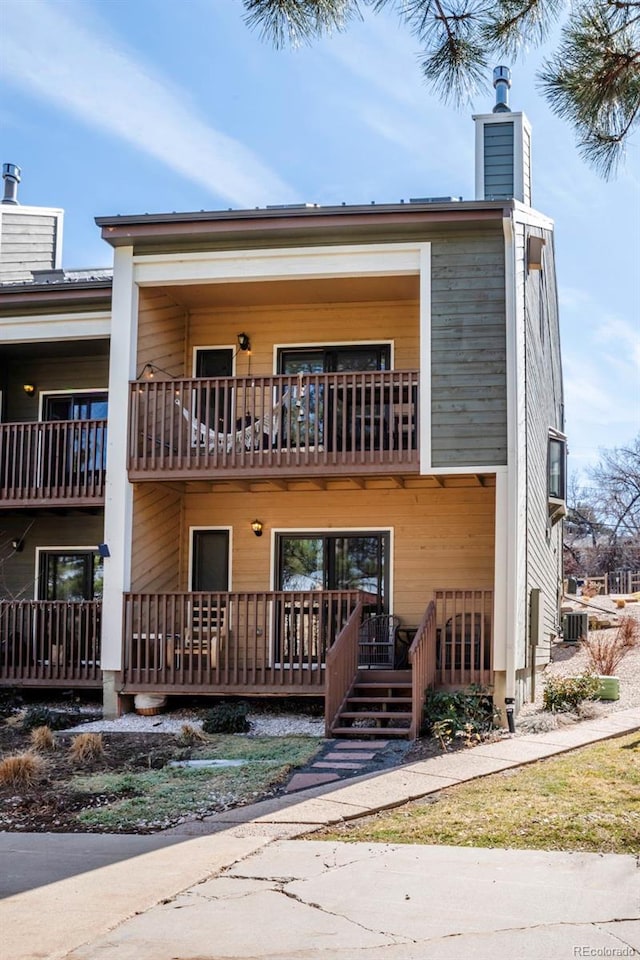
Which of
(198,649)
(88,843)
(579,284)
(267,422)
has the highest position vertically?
(579,284)

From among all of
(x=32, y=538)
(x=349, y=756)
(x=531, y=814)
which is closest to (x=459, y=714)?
(x=349, y=756)

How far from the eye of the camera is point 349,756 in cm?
971

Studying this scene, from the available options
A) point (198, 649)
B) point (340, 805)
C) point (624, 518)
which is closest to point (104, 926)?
point (340, 805)

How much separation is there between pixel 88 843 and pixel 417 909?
2.75 m

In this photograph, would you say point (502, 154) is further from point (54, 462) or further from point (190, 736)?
point (190, 736)

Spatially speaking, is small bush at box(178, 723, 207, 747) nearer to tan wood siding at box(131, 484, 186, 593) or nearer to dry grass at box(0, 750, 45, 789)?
dry grass at box(0, 750, 45, 789)

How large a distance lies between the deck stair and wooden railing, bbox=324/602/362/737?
0.10 m

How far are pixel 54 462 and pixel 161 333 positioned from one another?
8.06ft

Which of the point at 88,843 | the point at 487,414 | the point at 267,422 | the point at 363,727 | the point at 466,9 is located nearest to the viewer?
the point at 88,843

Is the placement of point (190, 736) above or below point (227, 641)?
below

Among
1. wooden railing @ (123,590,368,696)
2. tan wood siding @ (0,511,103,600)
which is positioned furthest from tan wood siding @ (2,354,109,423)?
wooden railing @ (123,590,368,696)

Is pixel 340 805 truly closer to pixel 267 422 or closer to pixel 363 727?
pixel 363 727

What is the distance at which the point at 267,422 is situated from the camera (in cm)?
1325

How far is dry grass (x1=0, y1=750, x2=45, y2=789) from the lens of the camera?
8.75 metres
